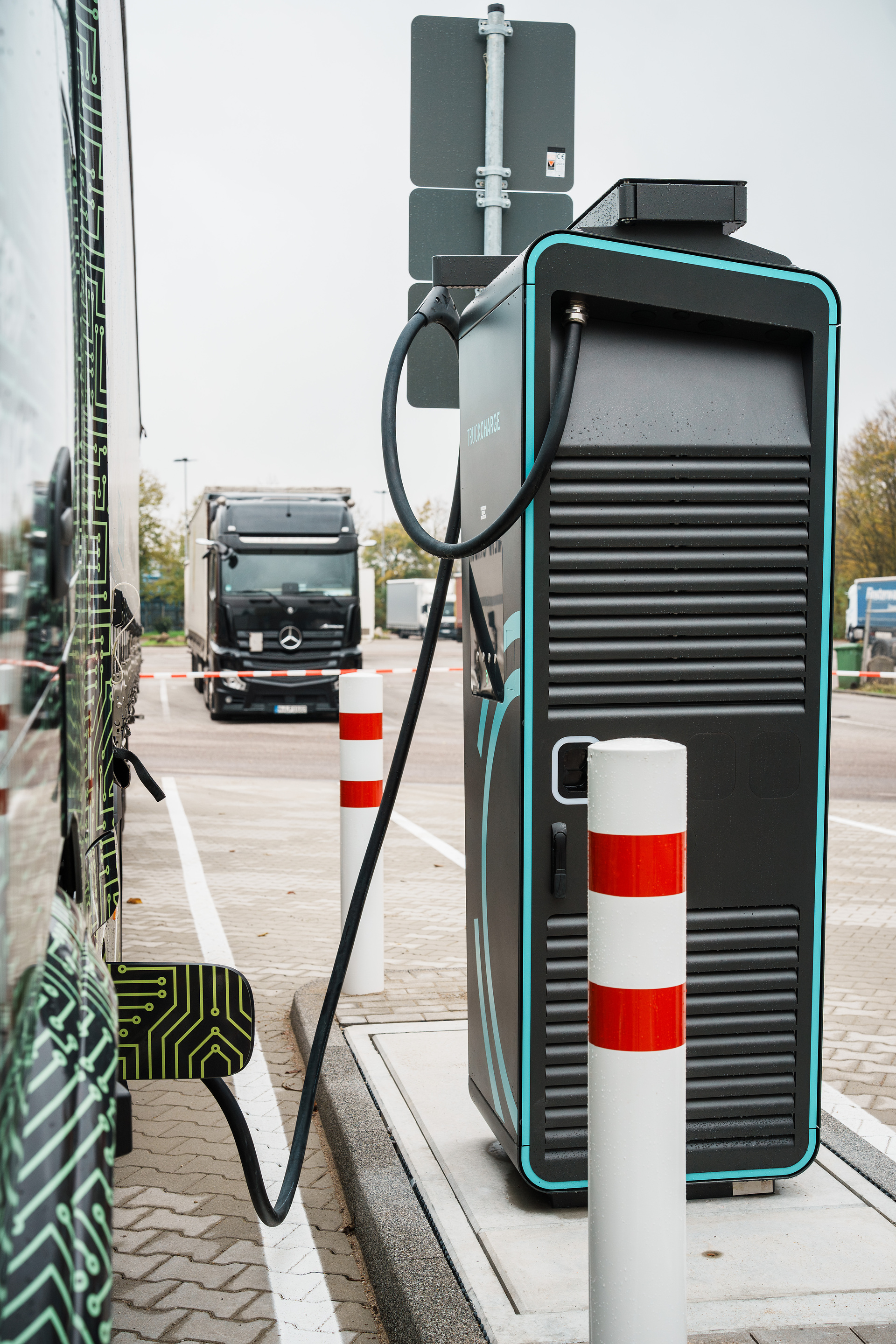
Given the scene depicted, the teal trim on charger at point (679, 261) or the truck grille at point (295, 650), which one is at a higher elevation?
the teal trim on charger at point (679, 261)

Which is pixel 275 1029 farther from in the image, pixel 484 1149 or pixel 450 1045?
pixel 484 1149

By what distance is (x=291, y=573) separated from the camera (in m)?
18.1

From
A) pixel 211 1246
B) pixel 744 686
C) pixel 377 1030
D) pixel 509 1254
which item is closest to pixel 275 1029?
pixel 377 1030

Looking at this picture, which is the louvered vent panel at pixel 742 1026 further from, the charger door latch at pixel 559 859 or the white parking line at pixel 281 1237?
the white parking line at pixel 281 1237

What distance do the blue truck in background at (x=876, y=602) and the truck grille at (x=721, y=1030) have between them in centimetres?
2599

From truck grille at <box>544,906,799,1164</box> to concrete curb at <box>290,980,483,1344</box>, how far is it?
359mm

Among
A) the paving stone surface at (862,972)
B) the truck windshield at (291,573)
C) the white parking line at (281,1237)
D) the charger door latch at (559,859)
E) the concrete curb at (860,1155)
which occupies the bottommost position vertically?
A: the paving stone surface at (862,972)

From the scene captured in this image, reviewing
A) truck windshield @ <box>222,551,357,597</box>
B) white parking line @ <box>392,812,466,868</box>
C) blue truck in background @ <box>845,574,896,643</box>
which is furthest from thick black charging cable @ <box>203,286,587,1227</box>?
blue truck in background @ <box>845,574,896,643</box>

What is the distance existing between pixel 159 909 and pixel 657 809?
5182mm

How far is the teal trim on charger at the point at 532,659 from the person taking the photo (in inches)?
108

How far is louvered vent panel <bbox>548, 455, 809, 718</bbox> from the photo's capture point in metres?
2.82

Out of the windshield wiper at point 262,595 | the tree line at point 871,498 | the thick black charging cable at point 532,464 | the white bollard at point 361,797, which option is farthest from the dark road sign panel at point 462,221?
the tree line at point 871,498

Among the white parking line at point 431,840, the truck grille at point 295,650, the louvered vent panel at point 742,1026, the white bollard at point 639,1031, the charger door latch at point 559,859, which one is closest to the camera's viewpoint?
the white bollard at point 639,1031

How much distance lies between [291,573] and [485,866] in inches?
603
